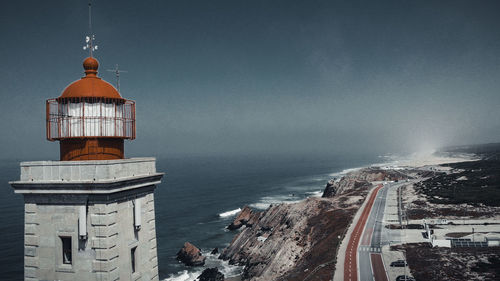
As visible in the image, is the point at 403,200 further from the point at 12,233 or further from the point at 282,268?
the point at 12,233

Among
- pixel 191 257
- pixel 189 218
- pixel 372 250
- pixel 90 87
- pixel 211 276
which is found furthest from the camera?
pixel 189 218

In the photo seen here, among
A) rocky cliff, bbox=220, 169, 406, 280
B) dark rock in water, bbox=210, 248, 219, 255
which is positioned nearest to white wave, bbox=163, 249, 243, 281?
rocky cliff, bbox=220, 169, 406, 280

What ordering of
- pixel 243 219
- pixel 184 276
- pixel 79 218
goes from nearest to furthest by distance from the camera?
pixel 79 218
pixel 184 276
pixel 243 219

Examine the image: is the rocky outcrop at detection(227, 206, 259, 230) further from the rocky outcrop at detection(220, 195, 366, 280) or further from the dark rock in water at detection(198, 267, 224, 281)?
the dark rock in water at detection(198, 267, 224, 281)

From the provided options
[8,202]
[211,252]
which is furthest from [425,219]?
[8,202]

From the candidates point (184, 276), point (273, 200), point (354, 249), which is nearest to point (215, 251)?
point (184, 276)

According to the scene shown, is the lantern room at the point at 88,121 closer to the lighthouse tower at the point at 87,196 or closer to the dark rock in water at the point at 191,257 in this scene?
the lighthouse tower at the point at 87,196

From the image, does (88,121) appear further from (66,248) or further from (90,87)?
(66,248)
